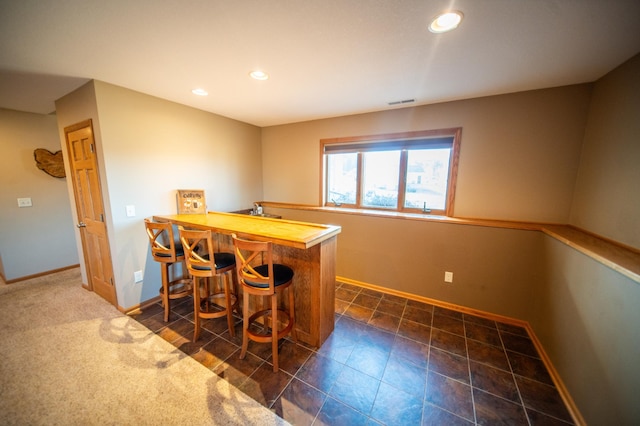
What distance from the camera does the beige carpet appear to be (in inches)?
57.4

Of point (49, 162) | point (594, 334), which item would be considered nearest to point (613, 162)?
point (594, 334)

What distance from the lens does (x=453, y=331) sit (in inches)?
92.2

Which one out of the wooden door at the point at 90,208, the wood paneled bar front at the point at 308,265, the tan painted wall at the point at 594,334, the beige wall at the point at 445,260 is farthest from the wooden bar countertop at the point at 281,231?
the tan painted wall at the point at 594,334

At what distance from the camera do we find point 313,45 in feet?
5.18

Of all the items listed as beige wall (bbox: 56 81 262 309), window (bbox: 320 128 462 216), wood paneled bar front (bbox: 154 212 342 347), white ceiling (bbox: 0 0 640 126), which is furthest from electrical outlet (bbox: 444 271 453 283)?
beige wall (bbox: 56 81 262 309)

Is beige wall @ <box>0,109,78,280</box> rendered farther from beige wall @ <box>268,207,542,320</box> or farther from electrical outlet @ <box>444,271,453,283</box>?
electrical outlet @ <box>444,271,453,283</box>

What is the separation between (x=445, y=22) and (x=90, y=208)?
3955 millimetres

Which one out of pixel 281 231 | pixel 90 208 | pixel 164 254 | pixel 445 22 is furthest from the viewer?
pixel 90 208

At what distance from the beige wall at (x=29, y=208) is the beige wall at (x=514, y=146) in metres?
5.13

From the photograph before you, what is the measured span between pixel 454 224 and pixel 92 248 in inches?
180

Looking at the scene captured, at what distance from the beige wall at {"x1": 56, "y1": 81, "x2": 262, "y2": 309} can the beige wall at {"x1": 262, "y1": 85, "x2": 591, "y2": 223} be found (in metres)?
2.59

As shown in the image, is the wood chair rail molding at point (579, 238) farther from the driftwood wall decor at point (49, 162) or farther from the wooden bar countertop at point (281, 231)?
the driftwood wall decor at point (49, 162)

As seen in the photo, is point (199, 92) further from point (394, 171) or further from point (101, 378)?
point (101, 378)

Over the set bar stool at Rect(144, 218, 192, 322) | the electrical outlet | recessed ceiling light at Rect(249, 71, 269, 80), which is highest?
recessed ceiling light at Rect(249, 71, 269, 80)
